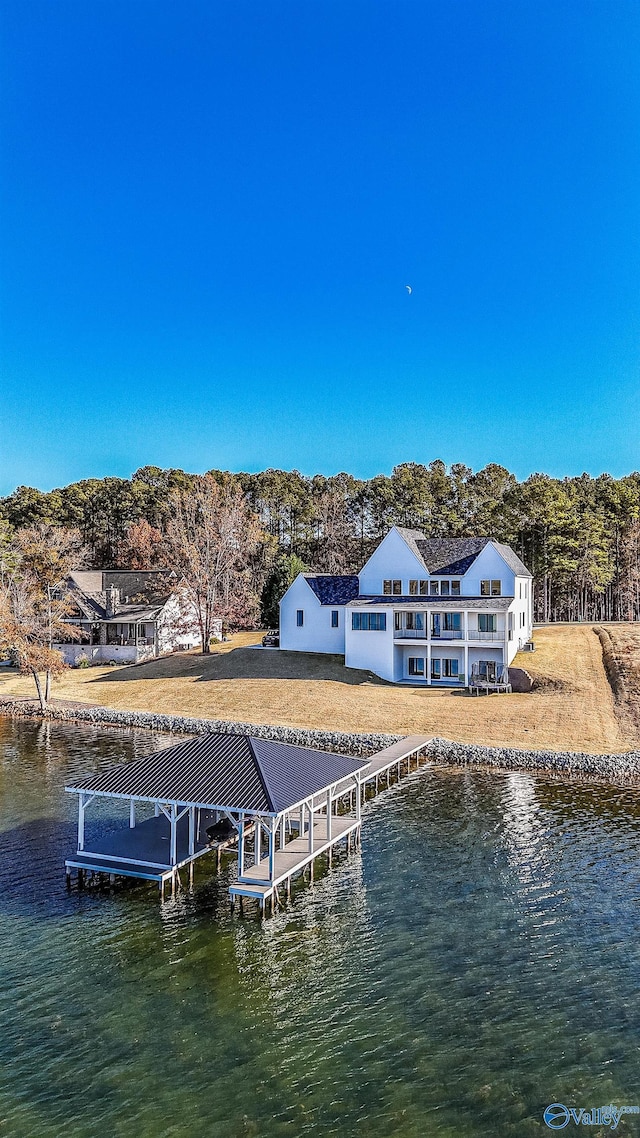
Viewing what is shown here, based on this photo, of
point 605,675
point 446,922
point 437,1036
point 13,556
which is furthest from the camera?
point 13,556

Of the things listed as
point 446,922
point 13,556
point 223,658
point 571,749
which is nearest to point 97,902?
point 446,922

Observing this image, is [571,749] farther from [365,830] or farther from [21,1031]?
[21,1031]

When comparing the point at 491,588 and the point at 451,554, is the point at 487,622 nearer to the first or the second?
the point at 491,588

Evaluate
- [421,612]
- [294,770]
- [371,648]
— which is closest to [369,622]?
[371,648]

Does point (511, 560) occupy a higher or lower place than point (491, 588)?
higher

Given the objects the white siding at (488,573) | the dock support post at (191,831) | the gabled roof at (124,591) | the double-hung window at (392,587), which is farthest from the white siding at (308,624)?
the dock support post at (191,831)

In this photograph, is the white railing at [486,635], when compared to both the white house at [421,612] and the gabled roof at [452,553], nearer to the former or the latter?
the white house at [421,612]

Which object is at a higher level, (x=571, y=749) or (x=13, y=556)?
(x=13, y=556)
